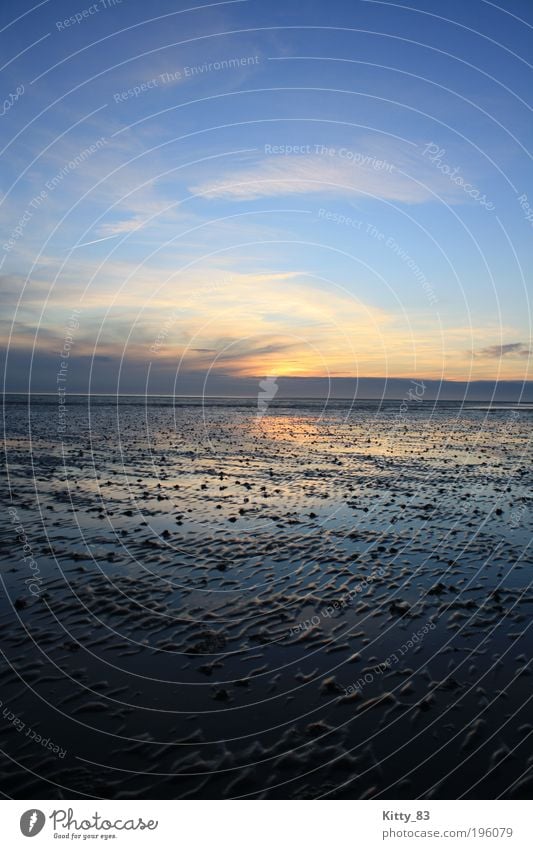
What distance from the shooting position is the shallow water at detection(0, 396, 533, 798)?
758 centimetres

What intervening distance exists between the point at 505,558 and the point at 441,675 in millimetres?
8218

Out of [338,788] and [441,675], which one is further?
[441,675]

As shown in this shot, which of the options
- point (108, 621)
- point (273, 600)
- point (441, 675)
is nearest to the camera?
point (441, 675)

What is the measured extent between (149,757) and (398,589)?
338 inches

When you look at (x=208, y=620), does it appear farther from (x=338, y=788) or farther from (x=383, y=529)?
(x=383, y=529)

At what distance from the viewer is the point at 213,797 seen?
7.16 metres

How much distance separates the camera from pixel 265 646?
1104 centimetres

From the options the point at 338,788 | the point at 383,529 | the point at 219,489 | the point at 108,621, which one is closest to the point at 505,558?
the point at 383,529

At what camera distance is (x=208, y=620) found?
40.2ft

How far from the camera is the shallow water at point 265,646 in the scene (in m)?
7.58

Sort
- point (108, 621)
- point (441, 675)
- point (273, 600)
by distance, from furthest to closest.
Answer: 1. point (273, 600)
2. point (108, 621)
3. point (441, 675)

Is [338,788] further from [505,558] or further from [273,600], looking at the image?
[505,558]
